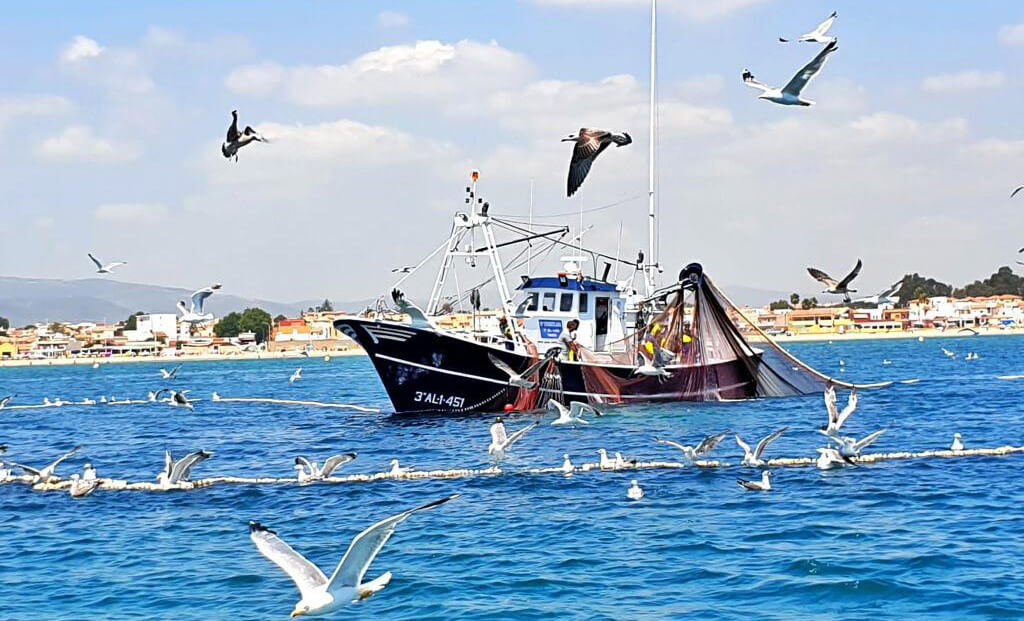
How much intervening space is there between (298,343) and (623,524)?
16082 cm

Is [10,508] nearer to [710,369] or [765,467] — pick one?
[765,467]

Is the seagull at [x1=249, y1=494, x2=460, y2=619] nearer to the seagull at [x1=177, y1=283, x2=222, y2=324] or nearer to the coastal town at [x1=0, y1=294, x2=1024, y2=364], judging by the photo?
the seagull at [x1=177, y1=283, x2=222, y2=324]

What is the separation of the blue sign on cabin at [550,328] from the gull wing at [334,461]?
1335 cm

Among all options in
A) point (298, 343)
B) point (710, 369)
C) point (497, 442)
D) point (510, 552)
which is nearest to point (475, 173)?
point (710, 369)

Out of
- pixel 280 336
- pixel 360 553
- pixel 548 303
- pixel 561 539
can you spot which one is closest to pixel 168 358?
pixel 280 336

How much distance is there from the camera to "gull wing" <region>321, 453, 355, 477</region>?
19.0m

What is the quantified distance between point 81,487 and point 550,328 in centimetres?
1535

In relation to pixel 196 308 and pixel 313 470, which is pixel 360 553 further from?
pixel 196 308

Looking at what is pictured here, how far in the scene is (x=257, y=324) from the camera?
641 ft

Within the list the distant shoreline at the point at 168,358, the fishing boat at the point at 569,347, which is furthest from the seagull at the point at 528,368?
the distant shoreline at the point at 168,358

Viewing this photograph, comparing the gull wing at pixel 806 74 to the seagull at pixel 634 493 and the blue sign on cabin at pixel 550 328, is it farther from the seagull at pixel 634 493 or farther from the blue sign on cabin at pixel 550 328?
the blue sign on cabin at pixel 550 328

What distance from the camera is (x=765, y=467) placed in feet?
68.5

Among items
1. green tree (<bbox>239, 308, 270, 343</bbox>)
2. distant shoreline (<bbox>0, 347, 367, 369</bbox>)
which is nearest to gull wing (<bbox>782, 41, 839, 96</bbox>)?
distant shoreline (<bbox>0, 347, 367, 369</bbox>)

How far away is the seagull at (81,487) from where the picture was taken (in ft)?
66.2
